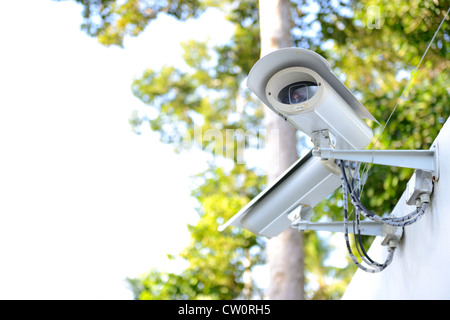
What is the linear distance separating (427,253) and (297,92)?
0.69 meters

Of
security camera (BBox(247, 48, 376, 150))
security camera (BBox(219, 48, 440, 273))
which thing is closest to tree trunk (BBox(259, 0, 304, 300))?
security camera (BBox(219, 48, 440, 273))

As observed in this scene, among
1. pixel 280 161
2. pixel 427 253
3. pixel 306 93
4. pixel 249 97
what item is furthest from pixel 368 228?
pixel 249 97

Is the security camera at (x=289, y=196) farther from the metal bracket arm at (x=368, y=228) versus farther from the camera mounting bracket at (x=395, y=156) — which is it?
the camera mounting bracket at (x=395, y=156)

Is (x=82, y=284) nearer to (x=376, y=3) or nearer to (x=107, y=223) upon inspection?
(x=107, y=223)

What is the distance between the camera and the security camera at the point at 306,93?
2170 mm

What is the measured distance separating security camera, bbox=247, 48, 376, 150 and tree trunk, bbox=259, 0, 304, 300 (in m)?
3.19

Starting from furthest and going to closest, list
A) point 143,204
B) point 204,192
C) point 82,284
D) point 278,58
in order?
point 82,284 → point 143,204 → point 204,192 → point 278,58

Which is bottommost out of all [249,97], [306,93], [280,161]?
[306,93]

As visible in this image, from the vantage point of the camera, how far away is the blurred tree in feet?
20.3

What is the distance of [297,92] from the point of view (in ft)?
7.39

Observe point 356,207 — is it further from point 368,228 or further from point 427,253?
point 368,228

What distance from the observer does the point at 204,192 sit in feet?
42.0

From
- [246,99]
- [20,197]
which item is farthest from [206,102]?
[20,197]

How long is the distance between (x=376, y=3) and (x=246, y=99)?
588cm
